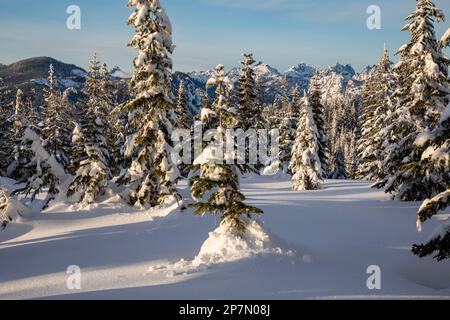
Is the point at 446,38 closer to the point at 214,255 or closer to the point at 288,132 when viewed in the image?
the point at 214,255

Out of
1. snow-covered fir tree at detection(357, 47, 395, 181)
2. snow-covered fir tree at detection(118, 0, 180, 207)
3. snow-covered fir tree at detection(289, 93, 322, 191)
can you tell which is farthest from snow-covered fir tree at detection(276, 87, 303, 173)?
snow-covered fir tree at detection(118, 0, 180, 207)

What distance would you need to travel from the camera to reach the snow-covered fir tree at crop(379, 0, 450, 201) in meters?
18.4

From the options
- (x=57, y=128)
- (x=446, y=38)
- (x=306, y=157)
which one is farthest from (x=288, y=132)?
(x=446, y=38)

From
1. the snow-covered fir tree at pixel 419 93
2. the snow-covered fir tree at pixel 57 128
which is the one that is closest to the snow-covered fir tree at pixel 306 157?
the snow-covered fir tree at pixel 419 93

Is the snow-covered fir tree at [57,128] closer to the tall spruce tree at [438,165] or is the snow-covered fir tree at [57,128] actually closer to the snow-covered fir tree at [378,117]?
the snow-covered fir tree at [378,117]

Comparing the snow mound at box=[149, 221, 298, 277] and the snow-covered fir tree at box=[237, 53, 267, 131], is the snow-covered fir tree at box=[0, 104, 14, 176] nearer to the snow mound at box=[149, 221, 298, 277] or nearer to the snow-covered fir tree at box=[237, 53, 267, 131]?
the snow-covered fir tree at box=[237, 53, 267, 131]

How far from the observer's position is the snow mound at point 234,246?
1099 cm

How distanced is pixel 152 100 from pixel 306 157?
2157 cm

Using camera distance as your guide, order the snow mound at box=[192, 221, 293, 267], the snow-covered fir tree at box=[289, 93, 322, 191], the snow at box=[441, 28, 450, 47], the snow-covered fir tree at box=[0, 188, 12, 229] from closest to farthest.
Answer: the snow at box=[441, 28, 450, 47] < the snow mound at box=[192, 221, 293, 267] < the snow-covered fir tree at box=[0, 188, 12, 229] < the snow-covered fir tree at box=[289, 93, 322, 191]

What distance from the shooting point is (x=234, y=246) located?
37.1ft

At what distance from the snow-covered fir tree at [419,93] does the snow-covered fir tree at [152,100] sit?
1217 cm

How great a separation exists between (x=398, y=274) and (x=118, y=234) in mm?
10932

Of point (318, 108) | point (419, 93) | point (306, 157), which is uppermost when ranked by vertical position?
point (318, 108)

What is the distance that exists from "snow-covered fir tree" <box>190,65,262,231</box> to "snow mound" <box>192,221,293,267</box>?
0.33 m
